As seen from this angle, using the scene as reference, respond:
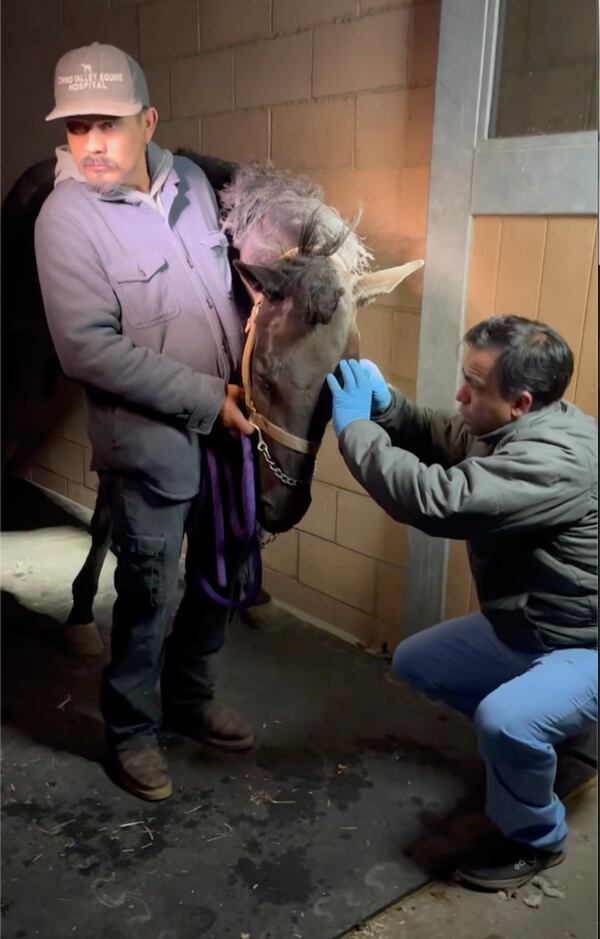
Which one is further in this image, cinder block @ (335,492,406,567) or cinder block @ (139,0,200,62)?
cinder block @ (335,492,406,567)

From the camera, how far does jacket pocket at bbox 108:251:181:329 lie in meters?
1.07

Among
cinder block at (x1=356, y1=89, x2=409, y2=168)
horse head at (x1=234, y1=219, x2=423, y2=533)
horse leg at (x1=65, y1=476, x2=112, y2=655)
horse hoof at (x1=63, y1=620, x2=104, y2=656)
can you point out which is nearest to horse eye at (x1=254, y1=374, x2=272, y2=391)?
horse head at (x1=234, y1=219, x2=423, y2=533)

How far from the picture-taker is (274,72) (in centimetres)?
125

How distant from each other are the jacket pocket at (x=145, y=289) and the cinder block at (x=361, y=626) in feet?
2.03

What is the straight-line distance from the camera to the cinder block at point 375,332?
1157mm

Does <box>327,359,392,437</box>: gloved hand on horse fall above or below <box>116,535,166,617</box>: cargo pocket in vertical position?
above

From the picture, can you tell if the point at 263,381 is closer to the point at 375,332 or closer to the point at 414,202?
the point at 375,332

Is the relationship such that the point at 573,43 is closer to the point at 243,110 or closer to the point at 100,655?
the point at 243,110

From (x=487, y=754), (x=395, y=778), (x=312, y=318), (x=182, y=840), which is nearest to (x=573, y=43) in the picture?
(x=312, y=318)

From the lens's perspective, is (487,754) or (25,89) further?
(487,754)

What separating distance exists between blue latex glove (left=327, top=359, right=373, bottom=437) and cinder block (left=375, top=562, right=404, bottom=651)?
0.39 meters

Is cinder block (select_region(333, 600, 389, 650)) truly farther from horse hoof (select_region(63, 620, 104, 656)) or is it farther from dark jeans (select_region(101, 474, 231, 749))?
horse hoof (select_region(63, 620, 104, 656))

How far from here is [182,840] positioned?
139 centimetres

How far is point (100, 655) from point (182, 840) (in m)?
0.36
